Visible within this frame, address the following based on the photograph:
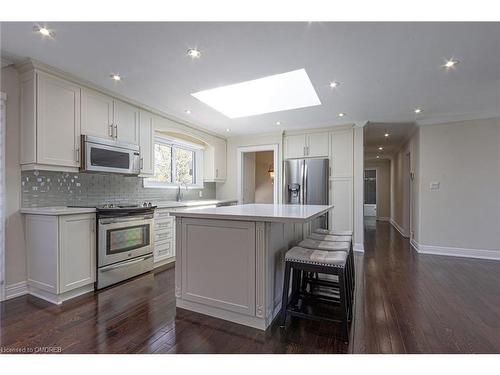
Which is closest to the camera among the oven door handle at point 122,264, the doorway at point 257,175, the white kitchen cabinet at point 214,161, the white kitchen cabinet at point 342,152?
the oven door handle at point 122,264

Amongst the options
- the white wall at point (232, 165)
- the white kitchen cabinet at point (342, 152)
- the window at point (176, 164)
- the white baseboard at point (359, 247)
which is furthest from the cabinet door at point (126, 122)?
the white baseboard at point (359, 247)

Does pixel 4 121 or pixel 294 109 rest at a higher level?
pixel 294 109

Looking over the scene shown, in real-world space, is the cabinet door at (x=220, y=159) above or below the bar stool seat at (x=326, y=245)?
above

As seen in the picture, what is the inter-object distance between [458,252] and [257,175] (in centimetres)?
463

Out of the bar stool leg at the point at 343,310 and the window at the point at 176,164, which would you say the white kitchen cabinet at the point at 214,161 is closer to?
the window at the point at 176,164

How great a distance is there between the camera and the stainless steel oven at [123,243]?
269cm

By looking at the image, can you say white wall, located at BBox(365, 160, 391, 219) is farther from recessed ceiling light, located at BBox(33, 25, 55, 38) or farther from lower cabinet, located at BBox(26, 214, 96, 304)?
Answer: recessed ceiling light, located at BBox(33, 25, 55, 38)

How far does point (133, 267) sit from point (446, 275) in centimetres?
397

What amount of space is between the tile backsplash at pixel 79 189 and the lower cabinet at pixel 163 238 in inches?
22.7

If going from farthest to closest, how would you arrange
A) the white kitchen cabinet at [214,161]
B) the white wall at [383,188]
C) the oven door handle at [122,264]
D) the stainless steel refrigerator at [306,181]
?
the white wall at [383,188]
the white kitchen cabinet at [214,161]
the stainless steel refrigerator at [306,181]
the oven door handle at [122,264]

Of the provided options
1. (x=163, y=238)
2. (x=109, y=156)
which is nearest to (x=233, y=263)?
(x=163, y=238)

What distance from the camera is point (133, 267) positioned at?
9.91ft
